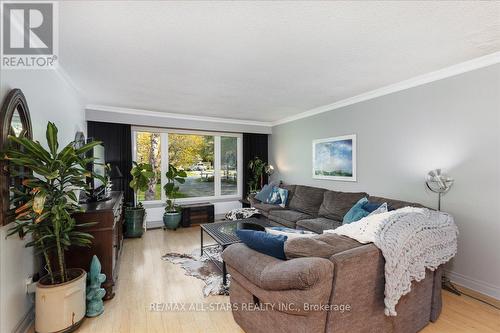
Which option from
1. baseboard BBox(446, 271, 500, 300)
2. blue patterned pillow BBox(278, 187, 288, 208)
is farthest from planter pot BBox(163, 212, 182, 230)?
baseboard BBox(446, 271, 500, 300)

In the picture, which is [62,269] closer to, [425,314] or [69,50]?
[69,50]

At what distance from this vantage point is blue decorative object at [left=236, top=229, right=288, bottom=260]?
1.64 m

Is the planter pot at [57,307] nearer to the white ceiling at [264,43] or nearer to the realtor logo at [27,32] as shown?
the realtor logo at [27,32]

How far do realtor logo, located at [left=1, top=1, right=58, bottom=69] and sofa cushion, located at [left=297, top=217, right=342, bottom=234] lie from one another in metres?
3.63

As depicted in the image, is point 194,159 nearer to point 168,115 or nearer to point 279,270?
point 168,115

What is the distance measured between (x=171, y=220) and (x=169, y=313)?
9.49ft

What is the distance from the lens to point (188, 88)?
3.49 metres

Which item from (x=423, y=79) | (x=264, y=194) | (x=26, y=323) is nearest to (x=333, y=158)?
(x=264, y=194)

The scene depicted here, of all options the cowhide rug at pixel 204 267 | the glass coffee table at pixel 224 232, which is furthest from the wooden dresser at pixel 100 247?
the glass coffee table at pixel 224 232

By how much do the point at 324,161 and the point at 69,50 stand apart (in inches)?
161

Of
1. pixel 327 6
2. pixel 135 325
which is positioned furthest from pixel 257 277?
pixel 327 6

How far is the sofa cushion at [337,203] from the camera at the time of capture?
11.8 feet

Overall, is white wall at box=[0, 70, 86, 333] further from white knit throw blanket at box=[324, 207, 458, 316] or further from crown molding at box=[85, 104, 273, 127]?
white knit throw blanket at box=[324, 207, 458, 316]

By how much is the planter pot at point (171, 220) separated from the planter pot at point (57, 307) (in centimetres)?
297
